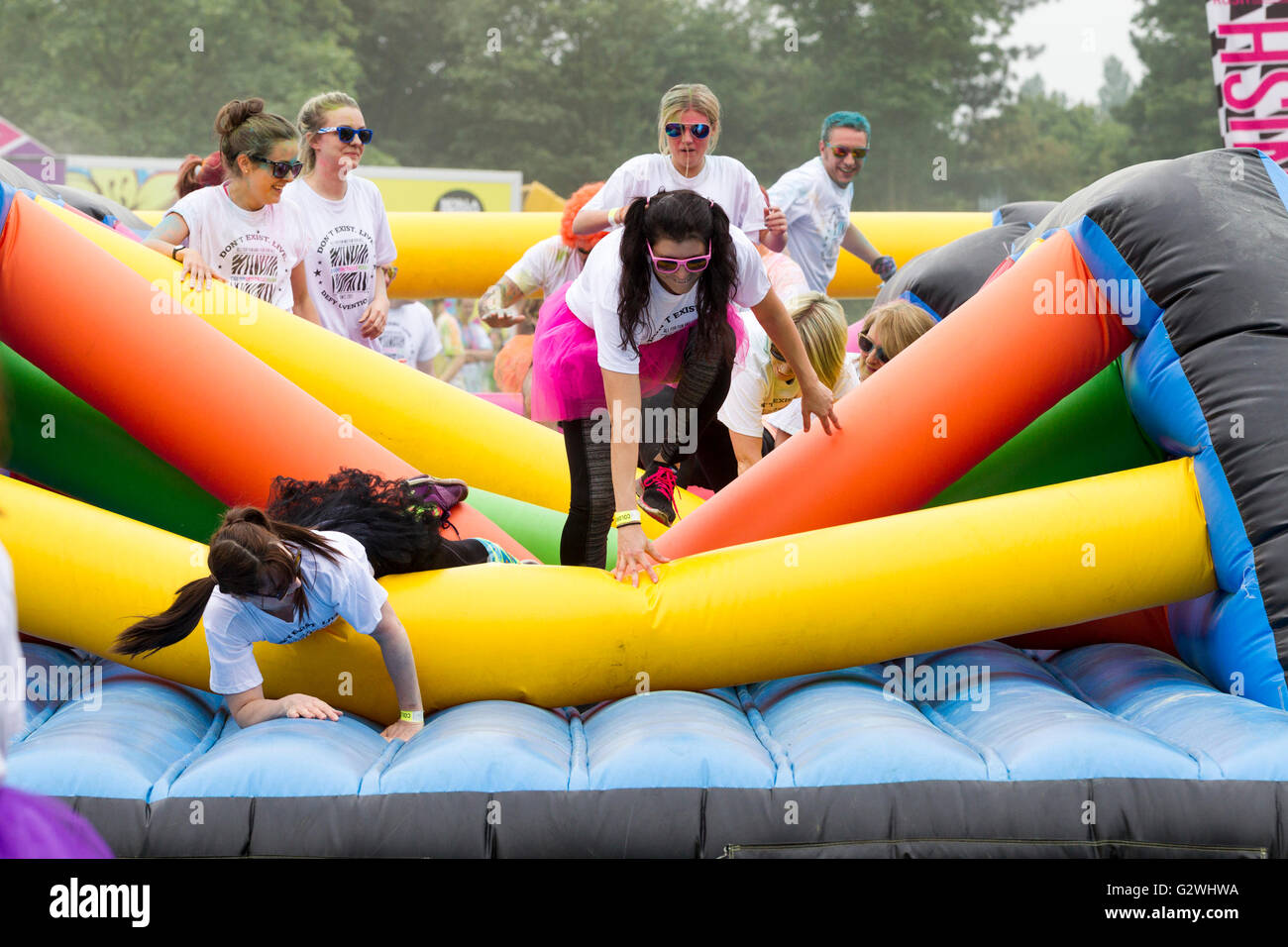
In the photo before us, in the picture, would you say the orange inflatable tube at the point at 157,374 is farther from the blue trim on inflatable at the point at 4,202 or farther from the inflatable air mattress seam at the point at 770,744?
the inflatable air mattress seam at the point at 770,744

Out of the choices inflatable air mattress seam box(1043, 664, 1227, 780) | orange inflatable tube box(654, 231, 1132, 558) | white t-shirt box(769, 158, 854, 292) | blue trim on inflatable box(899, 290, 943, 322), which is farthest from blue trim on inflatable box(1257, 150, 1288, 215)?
white t-shirt box(769, 158, 854, 292)

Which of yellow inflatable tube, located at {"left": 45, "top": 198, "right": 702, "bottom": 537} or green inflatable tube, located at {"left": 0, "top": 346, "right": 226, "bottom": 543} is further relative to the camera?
yellow inflatable tube, located at {"left": 45, "top": 198, "right": 702, "bottom": 537}

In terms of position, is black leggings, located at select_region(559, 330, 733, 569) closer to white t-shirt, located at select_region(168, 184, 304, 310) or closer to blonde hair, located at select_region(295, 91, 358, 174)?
white t-shirt, located at select_region(168, 184, 304, 310)

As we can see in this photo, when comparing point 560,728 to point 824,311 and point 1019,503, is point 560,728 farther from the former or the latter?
point 824,311

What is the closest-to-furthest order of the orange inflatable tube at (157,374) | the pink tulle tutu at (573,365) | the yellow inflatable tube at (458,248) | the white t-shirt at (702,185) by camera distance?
the pink tulle tutu at (573,365) < the orange inflatable tube at (157,374) < the white t-shirt at (702,185) < the yellow inflatable tube at (458,248)

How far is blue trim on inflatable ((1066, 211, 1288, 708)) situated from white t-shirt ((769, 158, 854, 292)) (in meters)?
2.33

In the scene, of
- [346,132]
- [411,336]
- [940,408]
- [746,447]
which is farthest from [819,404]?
[411,336]

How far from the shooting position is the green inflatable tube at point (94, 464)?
11.2ft

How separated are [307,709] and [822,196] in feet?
11.6

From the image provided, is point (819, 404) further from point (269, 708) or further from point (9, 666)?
point (9, 666)

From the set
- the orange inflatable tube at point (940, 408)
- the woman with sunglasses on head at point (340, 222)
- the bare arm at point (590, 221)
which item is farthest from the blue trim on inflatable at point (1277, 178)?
the woman with sunglasses on head at point (340, 222)

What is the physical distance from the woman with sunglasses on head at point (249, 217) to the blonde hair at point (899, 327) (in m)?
1.79

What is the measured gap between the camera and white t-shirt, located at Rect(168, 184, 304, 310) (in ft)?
13.3
